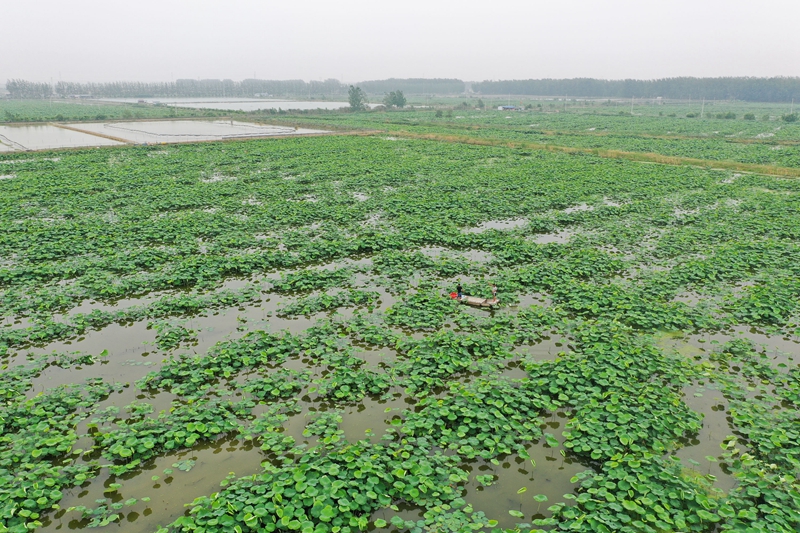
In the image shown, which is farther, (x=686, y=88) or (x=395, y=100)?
(x=686, y=88)

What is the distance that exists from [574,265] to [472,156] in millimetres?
19451

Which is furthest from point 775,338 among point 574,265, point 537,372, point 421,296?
point 421,296

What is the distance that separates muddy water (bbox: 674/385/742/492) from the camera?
590 cm

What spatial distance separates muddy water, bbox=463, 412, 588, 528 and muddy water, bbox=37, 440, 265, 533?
268 centimetres

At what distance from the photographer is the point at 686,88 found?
14212cm

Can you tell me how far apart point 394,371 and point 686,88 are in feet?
548

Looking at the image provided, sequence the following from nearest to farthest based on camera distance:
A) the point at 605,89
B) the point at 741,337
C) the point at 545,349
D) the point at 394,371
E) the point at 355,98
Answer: the point at 394,371 → the point at 545,349 → the point at 741,337 → the point at 355,98 → the point at 605,89

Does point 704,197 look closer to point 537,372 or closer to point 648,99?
point 537,372

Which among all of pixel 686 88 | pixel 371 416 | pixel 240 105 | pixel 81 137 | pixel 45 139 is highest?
pixel 686 88

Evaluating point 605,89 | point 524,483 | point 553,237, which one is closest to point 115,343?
point 524,483

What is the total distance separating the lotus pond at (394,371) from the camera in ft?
17.4

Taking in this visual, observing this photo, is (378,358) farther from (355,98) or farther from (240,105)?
(240,105)

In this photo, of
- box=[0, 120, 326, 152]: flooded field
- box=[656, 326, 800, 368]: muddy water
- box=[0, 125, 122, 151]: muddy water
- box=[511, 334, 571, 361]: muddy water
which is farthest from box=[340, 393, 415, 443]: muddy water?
box=[0, 120, 326, 152]: flooded field

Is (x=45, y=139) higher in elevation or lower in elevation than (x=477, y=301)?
higher
